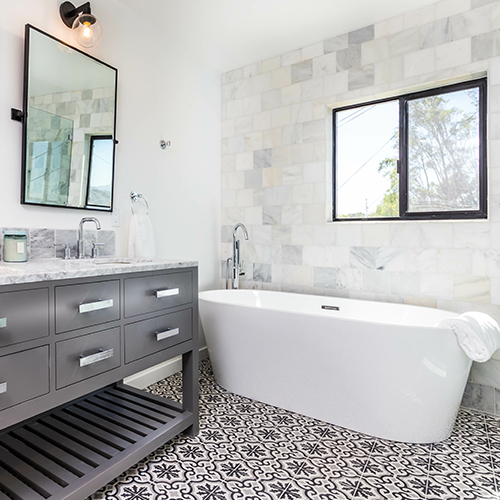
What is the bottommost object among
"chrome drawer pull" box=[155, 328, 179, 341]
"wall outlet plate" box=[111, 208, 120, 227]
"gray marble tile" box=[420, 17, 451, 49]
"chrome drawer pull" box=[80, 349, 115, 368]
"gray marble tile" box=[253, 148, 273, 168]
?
"chrome drawer pull" box=[80, 349, 115, 368]

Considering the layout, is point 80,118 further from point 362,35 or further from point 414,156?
point 414,156

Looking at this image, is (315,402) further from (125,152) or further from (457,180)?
(125,152)

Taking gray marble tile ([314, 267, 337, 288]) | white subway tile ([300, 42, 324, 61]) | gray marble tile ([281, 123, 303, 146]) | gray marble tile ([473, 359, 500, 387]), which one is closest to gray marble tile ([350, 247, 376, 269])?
gray marble tile ([314, 267, 337, 288])

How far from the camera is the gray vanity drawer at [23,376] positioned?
1.12m

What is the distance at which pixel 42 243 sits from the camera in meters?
1.91

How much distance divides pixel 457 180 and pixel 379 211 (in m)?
0.55

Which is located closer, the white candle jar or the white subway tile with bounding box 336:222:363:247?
the white candle jar

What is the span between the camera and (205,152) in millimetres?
3168

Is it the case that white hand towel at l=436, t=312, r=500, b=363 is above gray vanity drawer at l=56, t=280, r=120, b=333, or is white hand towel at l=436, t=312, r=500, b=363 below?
below

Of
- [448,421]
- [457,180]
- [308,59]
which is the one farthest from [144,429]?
[308,59]

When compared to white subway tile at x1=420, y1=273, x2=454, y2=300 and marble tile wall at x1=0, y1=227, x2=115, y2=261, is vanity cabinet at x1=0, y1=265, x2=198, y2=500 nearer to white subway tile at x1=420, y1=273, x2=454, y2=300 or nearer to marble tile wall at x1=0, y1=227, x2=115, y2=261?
marble tile wall at x1=0, y1=227, x2=115, y2=261

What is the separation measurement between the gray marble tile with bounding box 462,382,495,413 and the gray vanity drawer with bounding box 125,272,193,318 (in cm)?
185

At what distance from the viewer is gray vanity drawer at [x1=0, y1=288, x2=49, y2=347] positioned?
1.12 meters

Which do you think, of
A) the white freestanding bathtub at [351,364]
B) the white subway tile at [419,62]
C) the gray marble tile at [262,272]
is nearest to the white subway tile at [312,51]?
the white subway tile at [419,62]
